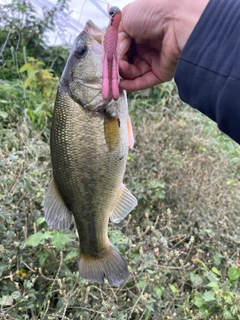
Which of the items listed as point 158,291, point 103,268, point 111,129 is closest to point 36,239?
point 103,268

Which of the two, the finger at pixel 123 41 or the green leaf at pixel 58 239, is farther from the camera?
the green leaf at pixel 58 239

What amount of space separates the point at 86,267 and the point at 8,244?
23.4 inches

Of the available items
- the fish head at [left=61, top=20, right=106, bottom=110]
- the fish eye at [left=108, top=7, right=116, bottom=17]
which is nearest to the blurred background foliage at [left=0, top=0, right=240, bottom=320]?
the fish head at [left=61, top=20, right=106, bottom=110]

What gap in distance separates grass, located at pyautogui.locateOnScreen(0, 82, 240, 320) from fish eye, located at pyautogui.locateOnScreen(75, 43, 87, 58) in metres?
0.84

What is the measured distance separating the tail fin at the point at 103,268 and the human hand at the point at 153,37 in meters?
0.68

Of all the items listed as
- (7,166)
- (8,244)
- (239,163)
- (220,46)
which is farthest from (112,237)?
(239,163)

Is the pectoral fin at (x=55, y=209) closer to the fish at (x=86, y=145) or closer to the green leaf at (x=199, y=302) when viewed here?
the fish at (x=86, y=145)

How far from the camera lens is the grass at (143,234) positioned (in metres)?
1.80

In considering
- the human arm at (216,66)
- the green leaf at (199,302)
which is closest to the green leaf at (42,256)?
Result: the green leaf at (199,302)

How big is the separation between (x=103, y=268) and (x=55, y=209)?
308mm

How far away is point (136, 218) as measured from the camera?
2.66m

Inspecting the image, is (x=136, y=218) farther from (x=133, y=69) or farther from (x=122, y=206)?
(x=133, y=69)

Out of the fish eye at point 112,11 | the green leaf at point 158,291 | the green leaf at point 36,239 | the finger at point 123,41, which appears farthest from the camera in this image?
the green leaf at point 158,291

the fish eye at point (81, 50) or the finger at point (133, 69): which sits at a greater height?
the fish eye at point (81, 50)
